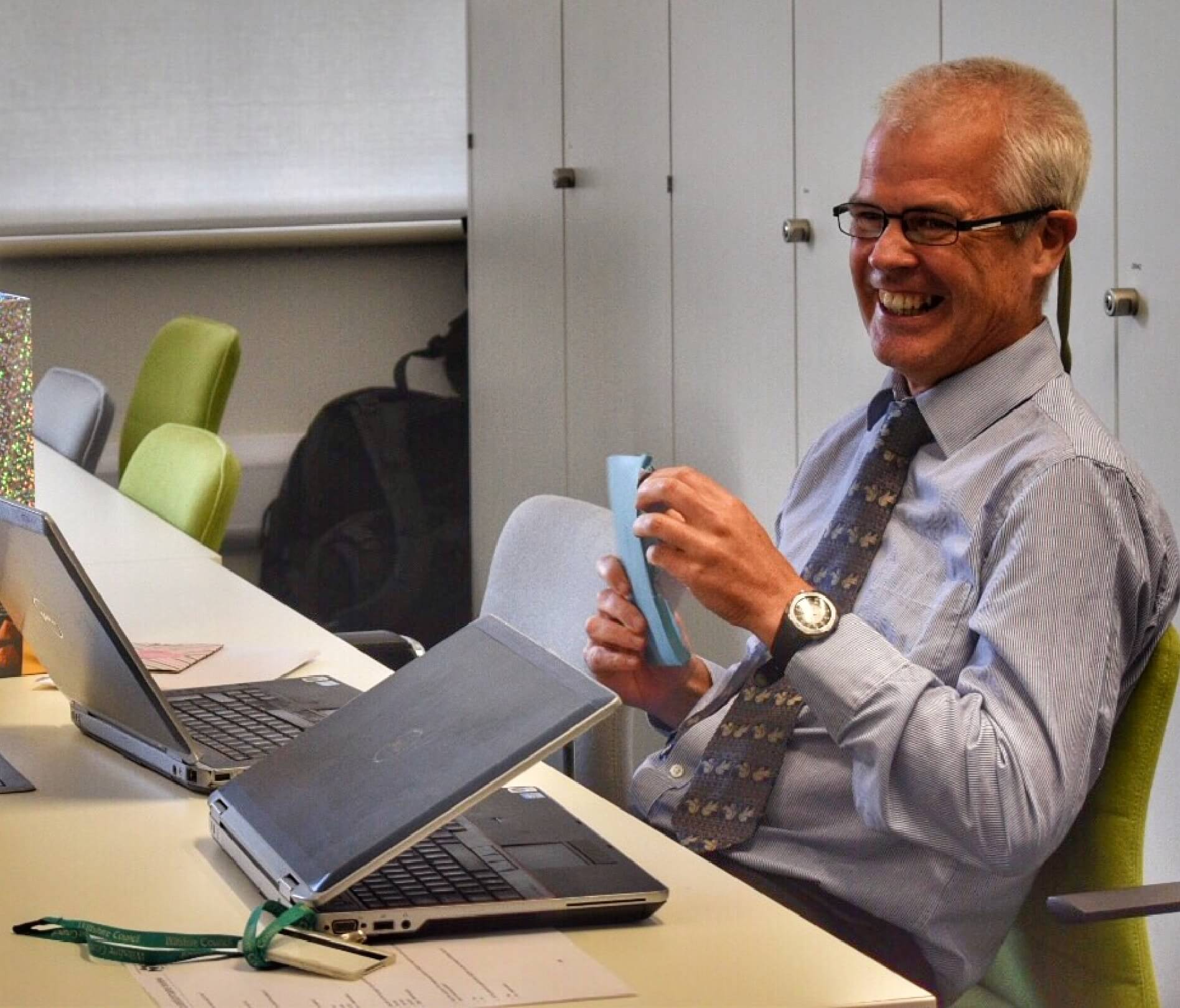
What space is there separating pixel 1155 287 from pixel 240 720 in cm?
137

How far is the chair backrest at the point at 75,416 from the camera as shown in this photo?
387cm

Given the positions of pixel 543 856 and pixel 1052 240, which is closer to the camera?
pixel 543 856

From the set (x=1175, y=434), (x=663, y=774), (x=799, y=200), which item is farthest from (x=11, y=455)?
(x=799, y=200)

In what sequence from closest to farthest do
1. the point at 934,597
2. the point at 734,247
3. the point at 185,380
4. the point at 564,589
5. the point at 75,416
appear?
1. the point at 934,597
2. the point at 564,589
3. the point at 734,247
4. the point at 75,416
5. the point at 185,380

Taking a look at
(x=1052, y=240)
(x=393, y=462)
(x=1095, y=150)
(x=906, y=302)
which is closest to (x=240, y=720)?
(x=906, y=302)

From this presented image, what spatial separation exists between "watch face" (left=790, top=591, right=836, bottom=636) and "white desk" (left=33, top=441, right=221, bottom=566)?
1304 millimetres

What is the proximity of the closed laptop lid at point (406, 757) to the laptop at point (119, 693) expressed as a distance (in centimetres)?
16

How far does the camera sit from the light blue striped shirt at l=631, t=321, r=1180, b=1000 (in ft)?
4.87

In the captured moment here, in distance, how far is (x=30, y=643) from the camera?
5.81ft

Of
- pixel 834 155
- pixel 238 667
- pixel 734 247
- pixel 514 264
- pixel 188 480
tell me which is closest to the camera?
pixel 238 667

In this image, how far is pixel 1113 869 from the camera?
5.07 ft

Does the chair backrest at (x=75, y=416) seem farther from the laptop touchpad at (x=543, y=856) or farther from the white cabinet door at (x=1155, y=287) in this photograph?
the laptop touchpad at (x=543, y=856)

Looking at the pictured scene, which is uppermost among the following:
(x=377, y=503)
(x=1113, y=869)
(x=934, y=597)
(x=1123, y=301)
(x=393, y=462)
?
(x=1123, y=301)

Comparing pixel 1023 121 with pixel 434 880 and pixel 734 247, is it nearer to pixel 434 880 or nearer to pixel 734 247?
pixel 434 880
